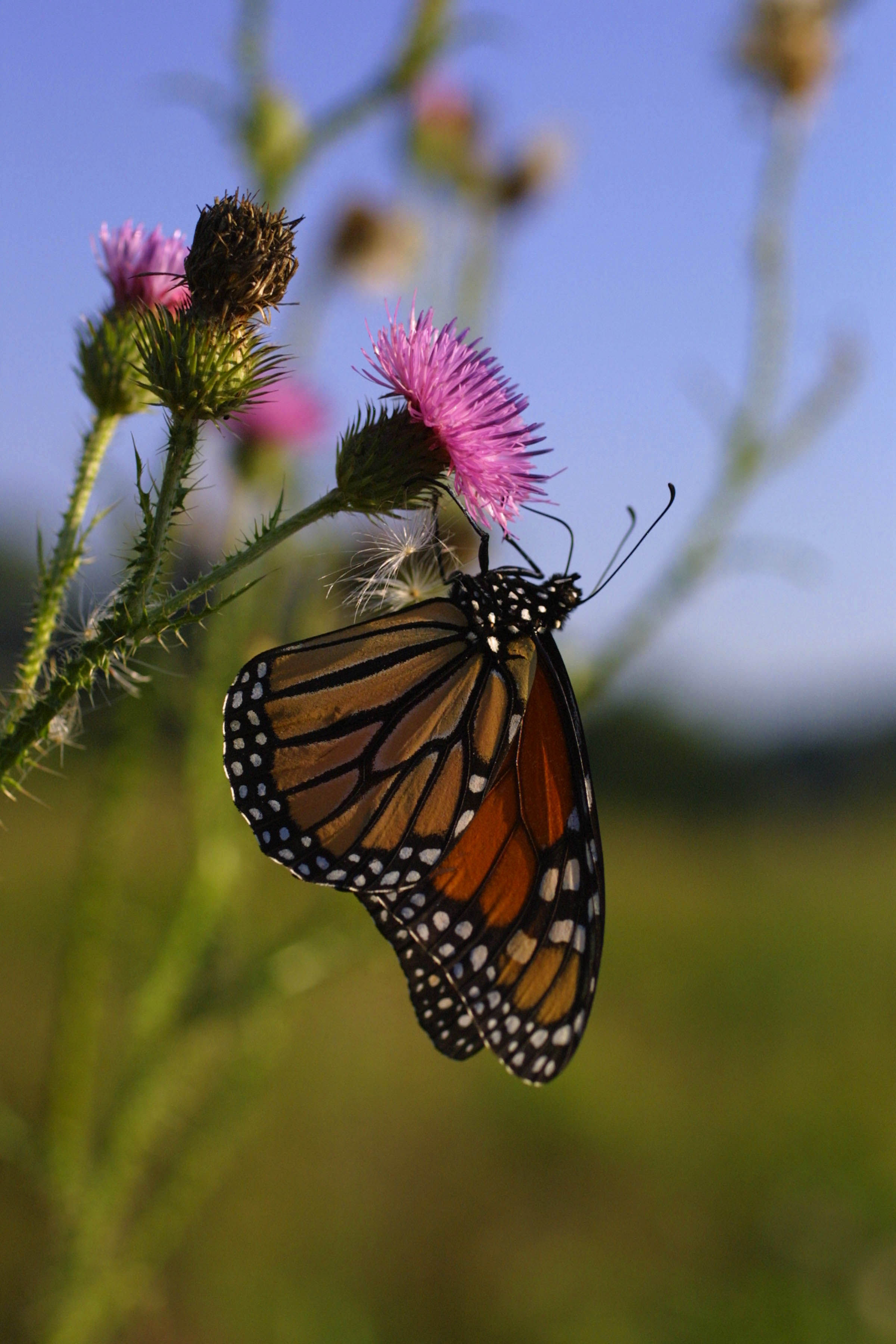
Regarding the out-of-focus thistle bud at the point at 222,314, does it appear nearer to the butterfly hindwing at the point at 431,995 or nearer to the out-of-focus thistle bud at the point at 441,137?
the butterfly hindwing at the point at 431,995

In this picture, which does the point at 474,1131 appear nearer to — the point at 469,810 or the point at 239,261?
the point at 469,810

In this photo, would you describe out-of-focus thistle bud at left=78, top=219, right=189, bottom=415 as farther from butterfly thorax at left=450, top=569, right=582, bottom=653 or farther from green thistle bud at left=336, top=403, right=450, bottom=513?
butterfly thorax at left=450, top=569, right=582, bottom=653

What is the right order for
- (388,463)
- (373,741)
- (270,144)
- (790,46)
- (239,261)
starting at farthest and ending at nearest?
(790,46) < (270,144) < (373,741) < (388,463) < (239,261)

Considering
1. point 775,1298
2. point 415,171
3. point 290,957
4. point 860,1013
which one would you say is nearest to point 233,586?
point 290,957

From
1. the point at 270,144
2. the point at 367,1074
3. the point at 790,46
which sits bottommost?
the point at 367,1074

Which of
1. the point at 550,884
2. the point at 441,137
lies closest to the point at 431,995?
the point at 550,884

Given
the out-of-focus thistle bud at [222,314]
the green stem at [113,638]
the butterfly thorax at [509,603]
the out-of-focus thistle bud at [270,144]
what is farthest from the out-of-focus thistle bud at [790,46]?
the green stem at [113,638]
